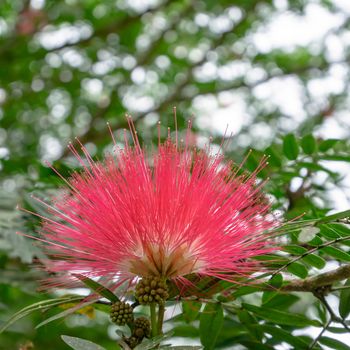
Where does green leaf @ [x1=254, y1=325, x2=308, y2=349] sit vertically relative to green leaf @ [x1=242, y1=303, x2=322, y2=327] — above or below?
below

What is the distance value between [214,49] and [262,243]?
14.1 ft

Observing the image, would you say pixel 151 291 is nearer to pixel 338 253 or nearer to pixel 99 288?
pixel 99 288

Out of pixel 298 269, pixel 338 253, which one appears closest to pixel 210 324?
pixel 298 269

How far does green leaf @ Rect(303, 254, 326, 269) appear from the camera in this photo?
152 centimetres

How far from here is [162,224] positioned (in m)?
1.44

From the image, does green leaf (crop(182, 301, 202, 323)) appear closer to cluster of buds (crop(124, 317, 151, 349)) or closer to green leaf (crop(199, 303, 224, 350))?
green leaf (crop(199, 303, 224, 350))

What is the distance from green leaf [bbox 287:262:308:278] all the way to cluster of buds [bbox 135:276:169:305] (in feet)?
1.17

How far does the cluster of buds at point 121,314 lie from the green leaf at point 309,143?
42.4 inches

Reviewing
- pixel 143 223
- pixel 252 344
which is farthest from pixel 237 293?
pixel 143 223

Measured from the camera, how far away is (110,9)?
19.2 feet

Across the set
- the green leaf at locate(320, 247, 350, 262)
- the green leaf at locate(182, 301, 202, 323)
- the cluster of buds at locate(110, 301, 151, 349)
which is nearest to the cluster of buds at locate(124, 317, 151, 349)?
the cluster of buds at locate(110, 301, 151, 349)

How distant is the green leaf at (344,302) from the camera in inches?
62.1

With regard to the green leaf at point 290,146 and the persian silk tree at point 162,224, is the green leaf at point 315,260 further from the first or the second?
the green leaf at point 290,146

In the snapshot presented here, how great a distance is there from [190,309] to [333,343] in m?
0.44
